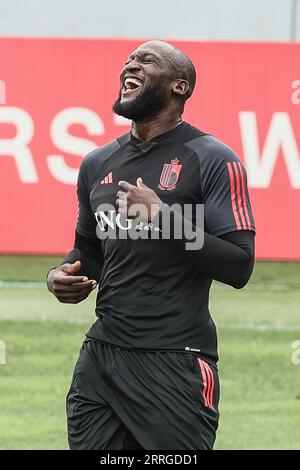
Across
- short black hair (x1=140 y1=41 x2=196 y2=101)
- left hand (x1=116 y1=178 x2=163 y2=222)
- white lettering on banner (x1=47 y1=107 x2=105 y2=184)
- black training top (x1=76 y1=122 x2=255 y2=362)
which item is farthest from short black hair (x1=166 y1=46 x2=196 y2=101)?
white lettering on banner (x1=47 y1=107 x2=105 y2=184)

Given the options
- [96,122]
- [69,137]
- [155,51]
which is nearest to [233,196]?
[155,51]

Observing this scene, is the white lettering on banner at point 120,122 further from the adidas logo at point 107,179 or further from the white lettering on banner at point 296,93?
the adidas logo at point 107,179

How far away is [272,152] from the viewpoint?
12094mm

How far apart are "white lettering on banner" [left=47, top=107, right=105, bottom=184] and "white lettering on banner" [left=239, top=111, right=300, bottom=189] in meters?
1.53

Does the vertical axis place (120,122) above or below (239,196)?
below

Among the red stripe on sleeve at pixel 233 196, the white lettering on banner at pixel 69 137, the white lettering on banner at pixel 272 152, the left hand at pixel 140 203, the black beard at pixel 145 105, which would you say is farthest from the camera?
the white lettering on banner at pixel 69 137

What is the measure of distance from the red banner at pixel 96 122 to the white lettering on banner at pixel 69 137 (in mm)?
10

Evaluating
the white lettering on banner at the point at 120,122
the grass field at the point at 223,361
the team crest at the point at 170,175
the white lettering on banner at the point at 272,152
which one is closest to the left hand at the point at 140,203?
the team crest at the point at 170,175

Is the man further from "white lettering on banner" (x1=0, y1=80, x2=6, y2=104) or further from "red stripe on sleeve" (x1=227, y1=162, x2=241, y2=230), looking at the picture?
"white lettering on banner" (x1=0, y1=80, x2=6, y2=104)

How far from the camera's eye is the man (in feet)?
14.1

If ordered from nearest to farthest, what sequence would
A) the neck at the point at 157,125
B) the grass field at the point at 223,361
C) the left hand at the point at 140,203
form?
the left hand at the point at 140,203, the neck at the point at 157,125, the grass field at the point at 223,361

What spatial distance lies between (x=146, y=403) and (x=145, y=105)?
109cm

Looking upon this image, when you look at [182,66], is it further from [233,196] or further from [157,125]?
[233,196]

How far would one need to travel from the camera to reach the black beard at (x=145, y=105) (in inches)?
175
